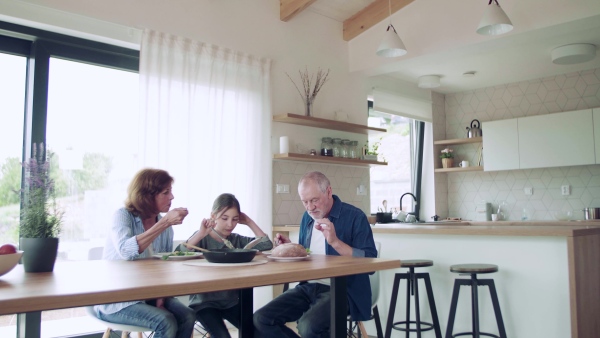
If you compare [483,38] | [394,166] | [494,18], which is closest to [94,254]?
[494,18]

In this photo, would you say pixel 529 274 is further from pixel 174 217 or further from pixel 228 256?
pixel 174 217

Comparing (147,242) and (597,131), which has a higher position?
(597,131)

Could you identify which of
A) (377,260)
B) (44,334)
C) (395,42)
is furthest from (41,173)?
(395,42)

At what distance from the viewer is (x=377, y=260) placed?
6.89 feet

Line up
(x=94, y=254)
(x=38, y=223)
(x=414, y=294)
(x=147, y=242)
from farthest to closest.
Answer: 1. (x=414, y=294)
2. (x=94, y=254)
3. (x=147, y=242)
4. (x=38, y=223)

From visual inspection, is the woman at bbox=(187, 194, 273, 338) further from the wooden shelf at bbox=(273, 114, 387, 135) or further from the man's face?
the wooden shelf at bbox=(273, 114, 387, 135)

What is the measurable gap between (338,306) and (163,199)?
3.64 ft

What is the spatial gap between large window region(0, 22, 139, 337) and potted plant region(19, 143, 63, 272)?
1.76m

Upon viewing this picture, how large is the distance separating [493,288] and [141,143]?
2.58 m

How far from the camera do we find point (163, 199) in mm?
2619

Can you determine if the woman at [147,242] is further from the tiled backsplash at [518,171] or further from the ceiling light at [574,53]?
the tiled backsplash at [518,171]

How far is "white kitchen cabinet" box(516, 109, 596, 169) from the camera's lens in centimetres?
571

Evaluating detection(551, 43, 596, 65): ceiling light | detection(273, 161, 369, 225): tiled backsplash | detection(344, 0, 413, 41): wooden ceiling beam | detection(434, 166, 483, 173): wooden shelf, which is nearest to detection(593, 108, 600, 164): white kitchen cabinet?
detection(551, 43, 596, 65): ceiling light

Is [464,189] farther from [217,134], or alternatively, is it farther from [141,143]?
[141,143]
